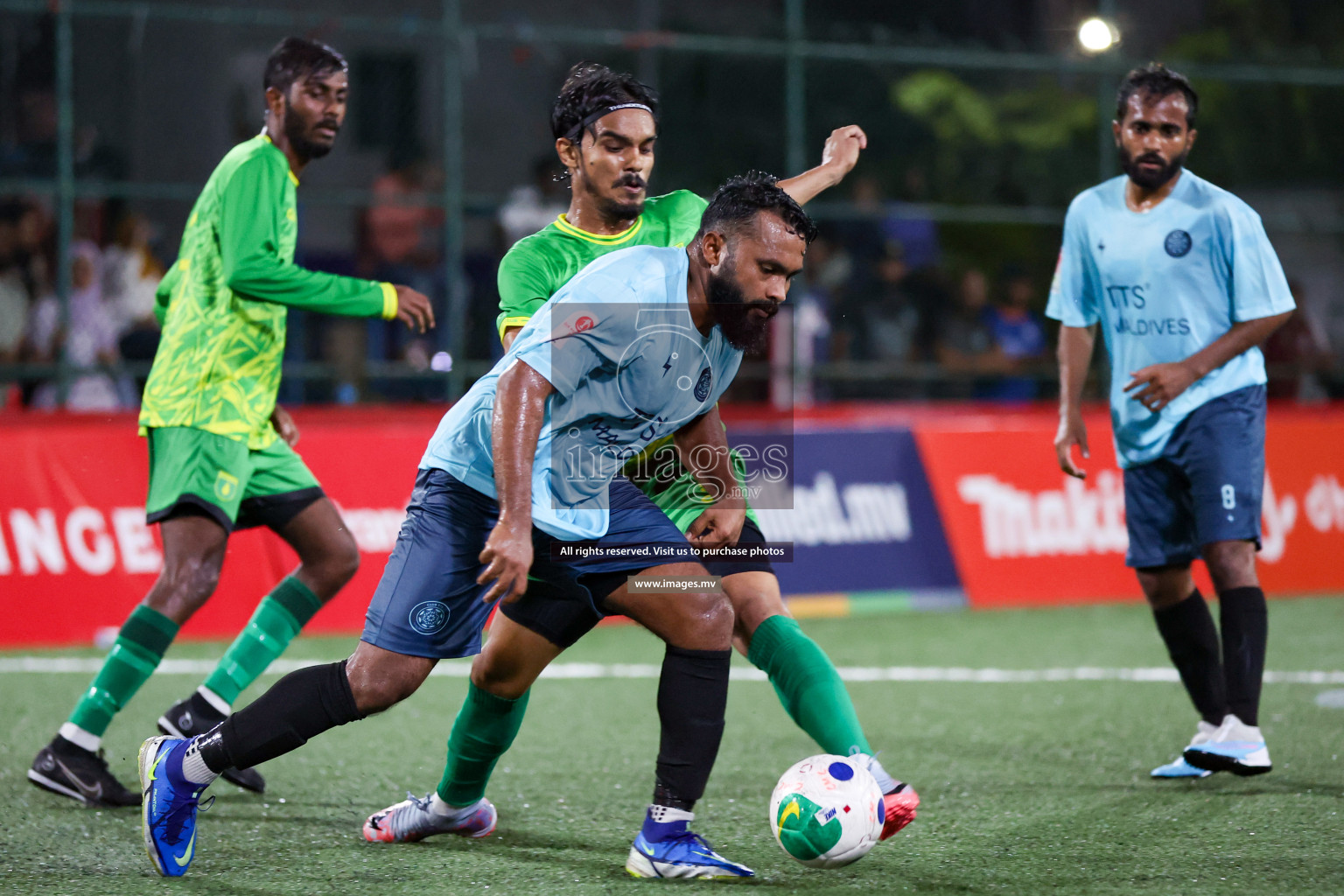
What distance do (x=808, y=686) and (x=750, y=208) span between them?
1262 mm

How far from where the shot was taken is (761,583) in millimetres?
4180

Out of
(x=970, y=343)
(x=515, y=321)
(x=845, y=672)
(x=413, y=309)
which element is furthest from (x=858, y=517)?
(x=515, y=321)

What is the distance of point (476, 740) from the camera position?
405cm

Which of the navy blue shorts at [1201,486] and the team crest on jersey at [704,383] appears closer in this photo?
the team crest on jersey at [704,383]

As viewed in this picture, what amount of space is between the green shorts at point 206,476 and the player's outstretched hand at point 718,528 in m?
1.63

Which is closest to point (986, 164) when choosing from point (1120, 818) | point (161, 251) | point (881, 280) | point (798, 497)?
point (881, 280)

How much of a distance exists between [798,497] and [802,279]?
3.88m

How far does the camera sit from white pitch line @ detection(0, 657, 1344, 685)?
22.4 ft

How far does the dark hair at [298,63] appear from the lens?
4.94 meters

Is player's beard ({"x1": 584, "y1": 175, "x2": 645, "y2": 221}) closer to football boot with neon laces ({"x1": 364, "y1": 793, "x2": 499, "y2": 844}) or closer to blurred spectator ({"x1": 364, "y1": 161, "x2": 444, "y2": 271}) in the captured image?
football boot with neon laces ({"x1": 364, "y1": 793, "x2": 499, "y2": 844})

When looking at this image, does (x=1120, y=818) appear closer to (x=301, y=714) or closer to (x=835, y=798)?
(x=835, y=798)

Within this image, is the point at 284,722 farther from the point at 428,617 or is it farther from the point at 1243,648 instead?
the point at 1243,648

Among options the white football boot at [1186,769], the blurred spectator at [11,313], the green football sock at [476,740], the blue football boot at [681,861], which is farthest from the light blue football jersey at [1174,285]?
the blurred spectator at [11,313]

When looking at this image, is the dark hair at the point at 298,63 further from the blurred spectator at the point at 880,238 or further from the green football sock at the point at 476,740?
the blurred spectator at the point at 880,238
